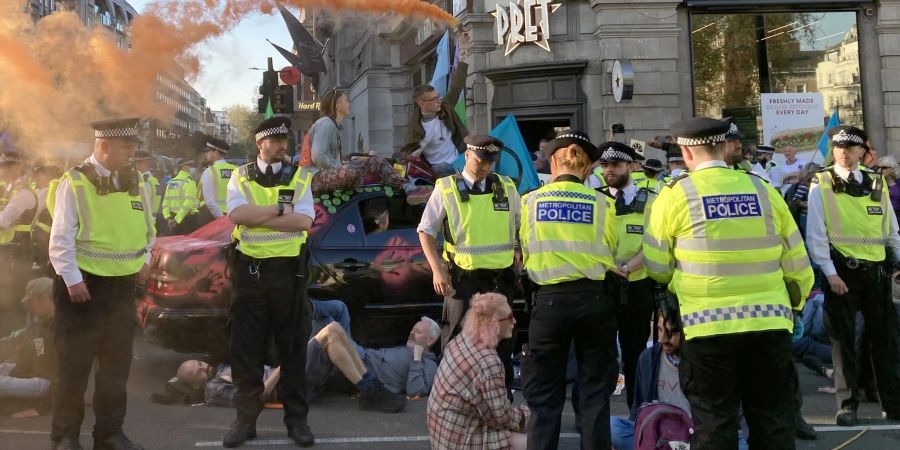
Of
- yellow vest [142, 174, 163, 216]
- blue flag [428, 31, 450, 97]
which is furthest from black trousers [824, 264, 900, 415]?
blue flag [428, 31, 450, 97]

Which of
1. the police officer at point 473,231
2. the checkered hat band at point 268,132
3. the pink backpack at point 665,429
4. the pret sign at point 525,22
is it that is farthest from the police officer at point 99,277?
the pret sign at point 525,22

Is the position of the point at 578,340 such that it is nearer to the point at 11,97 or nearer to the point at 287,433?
the point at 287,433

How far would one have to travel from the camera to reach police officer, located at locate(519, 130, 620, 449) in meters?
4.36

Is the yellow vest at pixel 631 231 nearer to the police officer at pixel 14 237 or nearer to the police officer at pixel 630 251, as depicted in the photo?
the police officer at pixel 630 251

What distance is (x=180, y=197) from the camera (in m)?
10.9

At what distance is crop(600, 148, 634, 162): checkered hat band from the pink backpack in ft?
6.69

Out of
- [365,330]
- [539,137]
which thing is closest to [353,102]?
[539,137]

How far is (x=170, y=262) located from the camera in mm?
6664

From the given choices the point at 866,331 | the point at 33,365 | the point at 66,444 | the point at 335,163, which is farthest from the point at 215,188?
the point at 866,331

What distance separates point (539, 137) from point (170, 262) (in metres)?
12.0

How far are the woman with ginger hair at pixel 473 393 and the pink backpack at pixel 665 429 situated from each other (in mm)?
741

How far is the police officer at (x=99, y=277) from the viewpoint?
4.90 metres

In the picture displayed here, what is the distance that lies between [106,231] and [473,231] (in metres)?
2.35

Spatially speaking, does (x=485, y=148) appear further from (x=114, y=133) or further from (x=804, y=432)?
(x=804, y=432)
